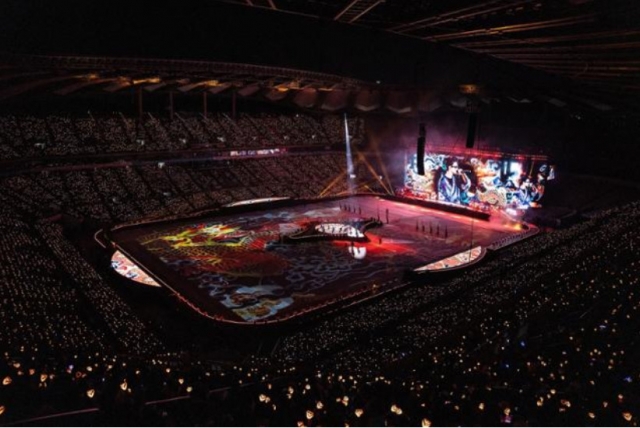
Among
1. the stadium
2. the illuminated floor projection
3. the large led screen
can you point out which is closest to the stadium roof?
the stadium

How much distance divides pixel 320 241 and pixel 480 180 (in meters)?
17.6

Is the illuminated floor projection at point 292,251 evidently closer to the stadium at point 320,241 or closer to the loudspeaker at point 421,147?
the stadium at point 320,241

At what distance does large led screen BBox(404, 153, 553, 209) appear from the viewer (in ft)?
120

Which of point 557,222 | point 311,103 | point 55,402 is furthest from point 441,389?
point 311,103

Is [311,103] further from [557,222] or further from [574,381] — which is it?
[574,381]

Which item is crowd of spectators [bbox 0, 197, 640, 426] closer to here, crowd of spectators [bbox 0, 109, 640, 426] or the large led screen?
crowd of spectators [bbox 0, 109, 640, 426]

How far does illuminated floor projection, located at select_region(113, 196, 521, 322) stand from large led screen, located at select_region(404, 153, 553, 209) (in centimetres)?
338

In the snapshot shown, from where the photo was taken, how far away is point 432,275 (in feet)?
75.4

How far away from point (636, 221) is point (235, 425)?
20.0 meters

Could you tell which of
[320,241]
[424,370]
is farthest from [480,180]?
[424,370]

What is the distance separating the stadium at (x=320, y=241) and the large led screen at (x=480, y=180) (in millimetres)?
198

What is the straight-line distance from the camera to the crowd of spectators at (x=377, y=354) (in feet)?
28.6

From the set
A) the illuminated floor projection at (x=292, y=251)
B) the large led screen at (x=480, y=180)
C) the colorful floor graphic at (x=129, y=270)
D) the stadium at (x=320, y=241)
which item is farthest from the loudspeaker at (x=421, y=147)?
the colorful floor graphic at (x=129, y=270)

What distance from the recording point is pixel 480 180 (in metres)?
→ 39.6
